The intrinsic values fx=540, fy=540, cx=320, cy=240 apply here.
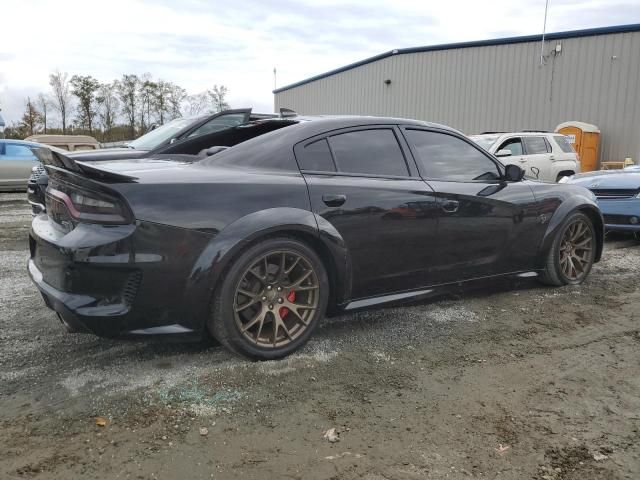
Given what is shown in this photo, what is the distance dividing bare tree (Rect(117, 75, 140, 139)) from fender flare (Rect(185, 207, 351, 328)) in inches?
1559

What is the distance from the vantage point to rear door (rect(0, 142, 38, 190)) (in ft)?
45.5

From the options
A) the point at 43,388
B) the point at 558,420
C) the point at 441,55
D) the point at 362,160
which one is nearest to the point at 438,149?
the point at 362,160

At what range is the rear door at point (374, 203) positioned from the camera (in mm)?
3309

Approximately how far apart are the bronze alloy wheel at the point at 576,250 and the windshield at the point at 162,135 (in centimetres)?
507

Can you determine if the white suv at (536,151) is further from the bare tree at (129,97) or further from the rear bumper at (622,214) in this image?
the bare tree at (129,97)

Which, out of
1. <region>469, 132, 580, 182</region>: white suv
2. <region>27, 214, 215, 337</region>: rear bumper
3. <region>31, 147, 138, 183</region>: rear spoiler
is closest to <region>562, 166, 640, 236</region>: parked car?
<region>469, 132, 580, 182</region>: white suv

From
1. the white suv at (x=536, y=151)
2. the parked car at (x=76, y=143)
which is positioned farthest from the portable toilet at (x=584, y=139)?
the parked car at (x=76, y=143)

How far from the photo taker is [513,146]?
11.3m

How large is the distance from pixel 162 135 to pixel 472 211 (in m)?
5.21

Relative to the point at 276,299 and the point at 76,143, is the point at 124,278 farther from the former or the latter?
the point at 76,143

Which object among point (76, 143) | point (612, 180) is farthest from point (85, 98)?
point (612, 180)

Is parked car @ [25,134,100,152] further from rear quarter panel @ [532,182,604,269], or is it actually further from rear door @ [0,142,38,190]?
rear quarter panel @ [532,182,604,269]

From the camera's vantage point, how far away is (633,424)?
2486mm

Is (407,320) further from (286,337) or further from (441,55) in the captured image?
(441,55)
